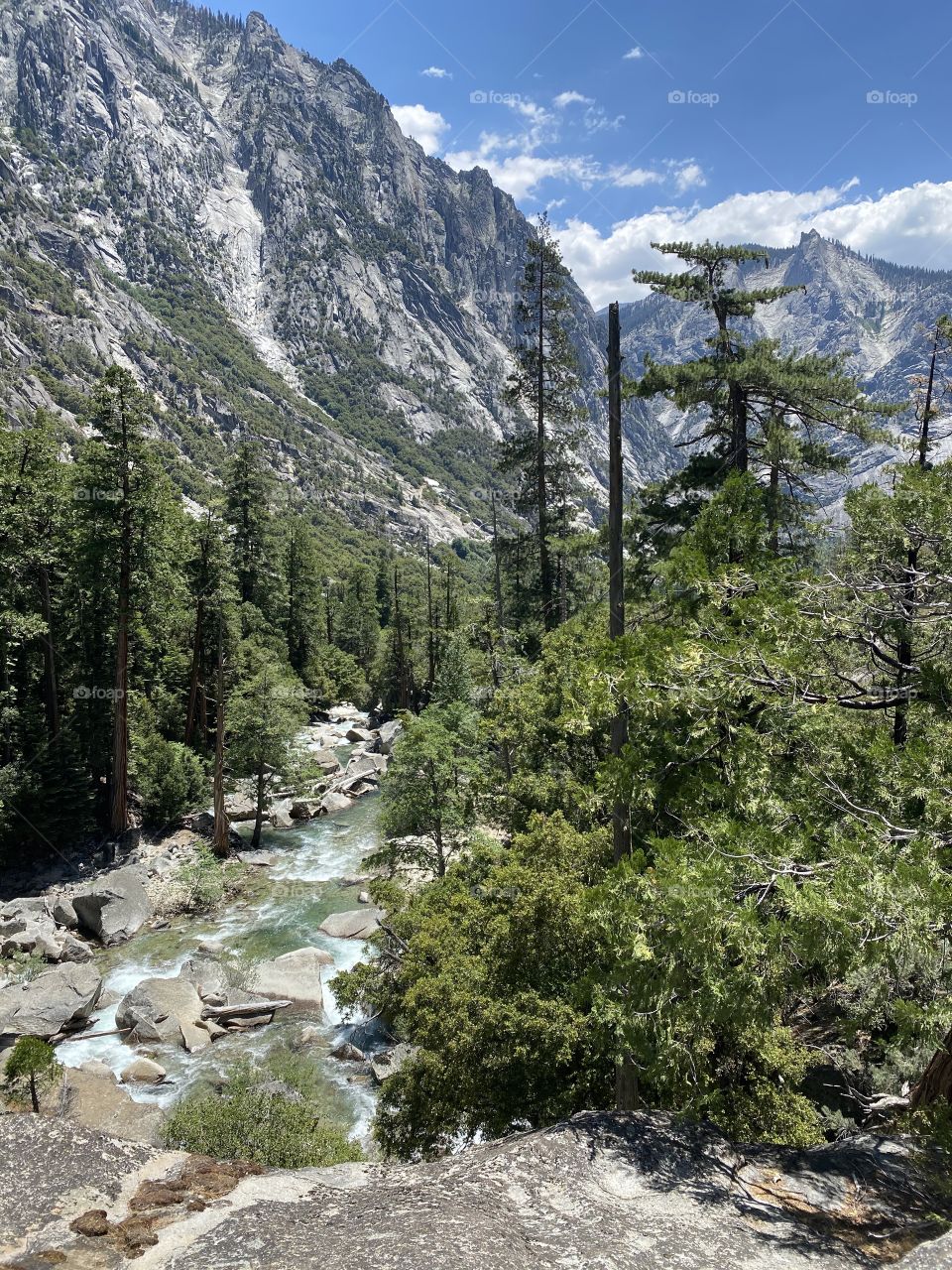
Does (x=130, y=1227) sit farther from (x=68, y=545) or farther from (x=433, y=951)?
(x=68, y=545)

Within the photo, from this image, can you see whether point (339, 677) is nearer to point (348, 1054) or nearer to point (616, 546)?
point (348, 1054)

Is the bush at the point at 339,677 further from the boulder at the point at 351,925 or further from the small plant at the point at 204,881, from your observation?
the boulder at the point at 351,925

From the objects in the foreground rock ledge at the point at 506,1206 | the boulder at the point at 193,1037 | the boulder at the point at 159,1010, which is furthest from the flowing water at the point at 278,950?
the foreground rock ledge at the point at 506,1206

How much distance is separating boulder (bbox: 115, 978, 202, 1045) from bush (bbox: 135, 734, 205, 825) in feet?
35.2

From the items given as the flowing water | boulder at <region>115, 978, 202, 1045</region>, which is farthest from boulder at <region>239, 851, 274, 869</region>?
boulder at <region>115, 978, 202, 1045</region>

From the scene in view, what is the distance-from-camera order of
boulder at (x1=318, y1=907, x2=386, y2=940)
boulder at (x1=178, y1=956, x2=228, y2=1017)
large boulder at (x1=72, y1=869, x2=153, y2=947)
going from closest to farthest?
boulder at (x1=178, y1=956, x2=228, y2=1017) → large boulder at (x1=72, y1=869, x2=153, y2=947) → boulder at (x1=318, y1=907, x2=386, y2=940)

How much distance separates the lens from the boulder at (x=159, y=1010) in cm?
1438

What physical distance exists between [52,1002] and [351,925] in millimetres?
7779

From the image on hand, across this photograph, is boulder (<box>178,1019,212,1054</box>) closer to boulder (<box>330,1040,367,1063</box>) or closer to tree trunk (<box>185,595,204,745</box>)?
boulder (<box>330,1040,367,1063</box>)

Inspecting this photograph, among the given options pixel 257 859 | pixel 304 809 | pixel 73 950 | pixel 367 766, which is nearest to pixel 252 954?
pixel 73 950

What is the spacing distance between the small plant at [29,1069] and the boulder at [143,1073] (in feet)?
7.27

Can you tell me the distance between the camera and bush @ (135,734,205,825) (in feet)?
84.4

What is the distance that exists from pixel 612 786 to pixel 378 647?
184 feet

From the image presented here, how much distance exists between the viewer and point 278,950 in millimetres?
18938
